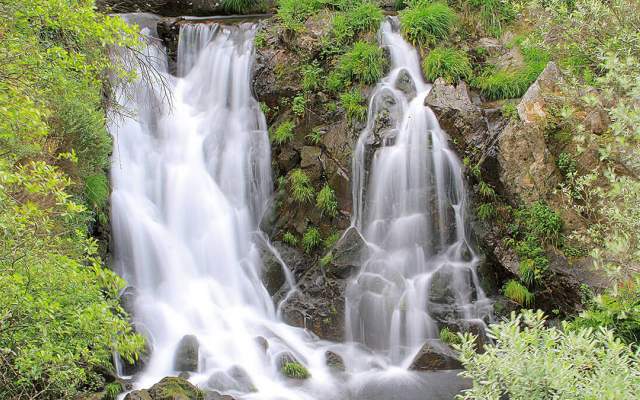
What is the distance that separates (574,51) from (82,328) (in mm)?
9454

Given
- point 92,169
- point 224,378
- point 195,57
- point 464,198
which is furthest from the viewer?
point 195,57

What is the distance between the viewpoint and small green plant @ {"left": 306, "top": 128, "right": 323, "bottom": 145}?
36.0 feet

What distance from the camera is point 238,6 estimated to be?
50.4 feet

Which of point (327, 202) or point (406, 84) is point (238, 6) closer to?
point (406, 84)

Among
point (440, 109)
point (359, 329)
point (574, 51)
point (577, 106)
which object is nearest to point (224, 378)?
point (359, 329)

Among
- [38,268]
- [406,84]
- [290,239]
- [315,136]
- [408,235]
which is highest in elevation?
[406,84]

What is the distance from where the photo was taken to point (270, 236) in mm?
10867

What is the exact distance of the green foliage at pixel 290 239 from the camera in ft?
34.9

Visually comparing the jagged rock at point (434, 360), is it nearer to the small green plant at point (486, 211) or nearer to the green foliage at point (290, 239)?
the small green plant at point (486, 211)

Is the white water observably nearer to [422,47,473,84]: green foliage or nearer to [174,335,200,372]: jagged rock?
[174,335,200,372]: jagged rock

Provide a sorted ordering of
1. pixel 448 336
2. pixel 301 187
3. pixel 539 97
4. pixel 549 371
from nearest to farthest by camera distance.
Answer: pixel 549 371
pixel 448 336
pixel 539 97
pixel 301 187

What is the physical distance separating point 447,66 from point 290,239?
4643 millimetres

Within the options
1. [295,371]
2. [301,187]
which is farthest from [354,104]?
[295,371]

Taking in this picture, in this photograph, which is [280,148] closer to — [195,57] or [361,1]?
[195,57]
